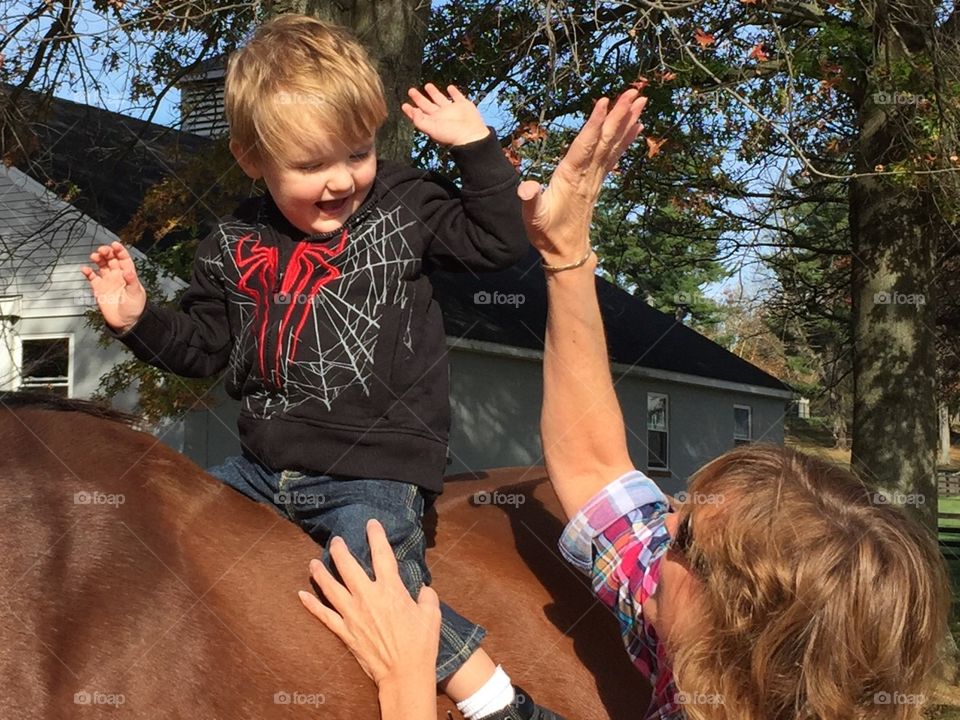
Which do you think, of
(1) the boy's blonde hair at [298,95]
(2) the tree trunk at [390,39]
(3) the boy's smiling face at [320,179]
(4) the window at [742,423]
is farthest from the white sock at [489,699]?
(4) the window at [742,423]

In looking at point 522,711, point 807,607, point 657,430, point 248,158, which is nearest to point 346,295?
point 248,158

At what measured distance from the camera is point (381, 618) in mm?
2141

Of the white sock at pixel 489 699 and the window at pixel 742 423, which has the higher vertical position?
the white sock at pixel 489 699

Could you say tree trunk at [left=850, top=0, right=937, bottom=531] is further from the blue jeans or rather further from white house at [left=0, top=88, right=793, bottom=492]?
the blue jeans

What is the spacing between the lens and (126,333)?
252cm

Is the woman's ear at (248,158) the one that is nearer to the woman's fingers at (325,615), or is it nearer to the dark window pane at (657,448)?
the woman's fingers at (325,615)

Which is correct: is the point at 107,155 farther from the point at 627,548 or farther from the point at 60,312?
the point at 627,548

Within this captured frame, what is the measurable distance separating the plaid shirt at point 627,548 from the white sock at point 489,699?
0.29m

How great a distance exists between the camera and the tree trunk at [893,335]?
882cm

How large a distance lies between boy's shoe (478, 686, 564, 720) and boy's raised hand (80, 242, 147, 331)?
1186 mm

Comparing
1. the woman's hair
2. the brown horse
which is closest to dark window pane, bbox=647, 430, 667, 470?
the brown horse

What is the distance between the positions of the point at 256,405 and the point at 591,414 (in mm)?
736

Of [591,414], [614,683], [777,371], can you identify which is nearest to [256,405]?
[591,414]

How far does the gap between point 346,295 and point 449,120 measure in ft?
1.42
